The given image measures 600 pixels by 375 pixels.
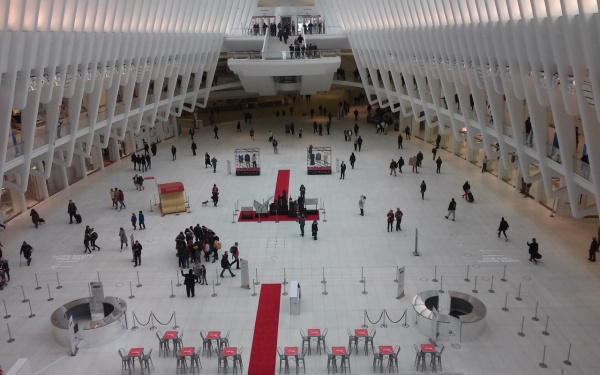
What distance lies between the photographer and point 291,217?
23.6 metres

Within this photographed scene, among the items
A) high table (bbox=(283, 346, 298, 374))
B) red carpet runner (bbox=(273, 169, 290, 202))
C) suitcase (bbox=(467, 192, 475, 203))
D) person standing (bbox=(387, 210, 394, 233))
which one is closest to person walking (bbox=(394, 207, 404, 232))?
person standing (bbox=(387, 210, 394, 233))

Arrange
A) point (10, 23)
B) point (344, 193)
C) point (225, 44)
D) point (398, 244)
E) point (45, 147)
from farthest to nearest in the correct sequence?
point (225, 44) → point (344, 193) → point (45, 147) → point (398, 244) → point (10, 23)

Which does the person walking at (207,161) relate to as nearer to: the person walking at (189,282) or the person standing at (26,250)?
the person standing at (26,250)

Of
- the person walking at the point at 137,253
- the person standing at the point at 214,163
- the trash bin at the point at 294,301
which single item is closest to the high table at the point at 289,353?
the trash bin at the point at 294,301

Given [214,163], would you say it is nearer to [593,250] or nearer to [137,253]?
[137,253]

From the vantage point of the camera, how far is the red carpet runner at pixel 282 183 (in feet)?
87.9

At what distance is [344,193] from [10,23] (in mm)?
16205

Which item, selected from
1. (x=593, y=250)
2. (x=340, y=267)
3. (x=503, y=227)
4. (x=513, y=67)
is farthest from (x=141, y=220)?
(x=593, y=250)

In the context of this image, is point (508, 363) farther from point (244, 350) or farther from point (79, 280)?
point (79, 280)

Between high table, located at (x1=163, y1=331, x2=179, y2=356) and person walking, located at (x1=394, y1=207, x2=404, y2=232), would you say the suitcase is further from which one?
high table, located at (x1=163, y1=331, x2=179, y2=356)

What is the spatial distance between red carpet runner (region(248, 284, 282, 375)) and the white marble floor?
0.27 metres

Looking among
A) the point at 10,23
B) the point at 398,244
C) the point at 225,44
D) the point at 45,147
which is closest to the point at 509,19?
the point at 398,244

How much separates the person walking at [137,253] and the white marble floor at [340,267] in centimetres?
25

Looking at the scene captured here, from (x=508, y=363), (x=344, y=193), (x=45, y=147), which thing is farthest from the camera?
(x=344, y=193)
